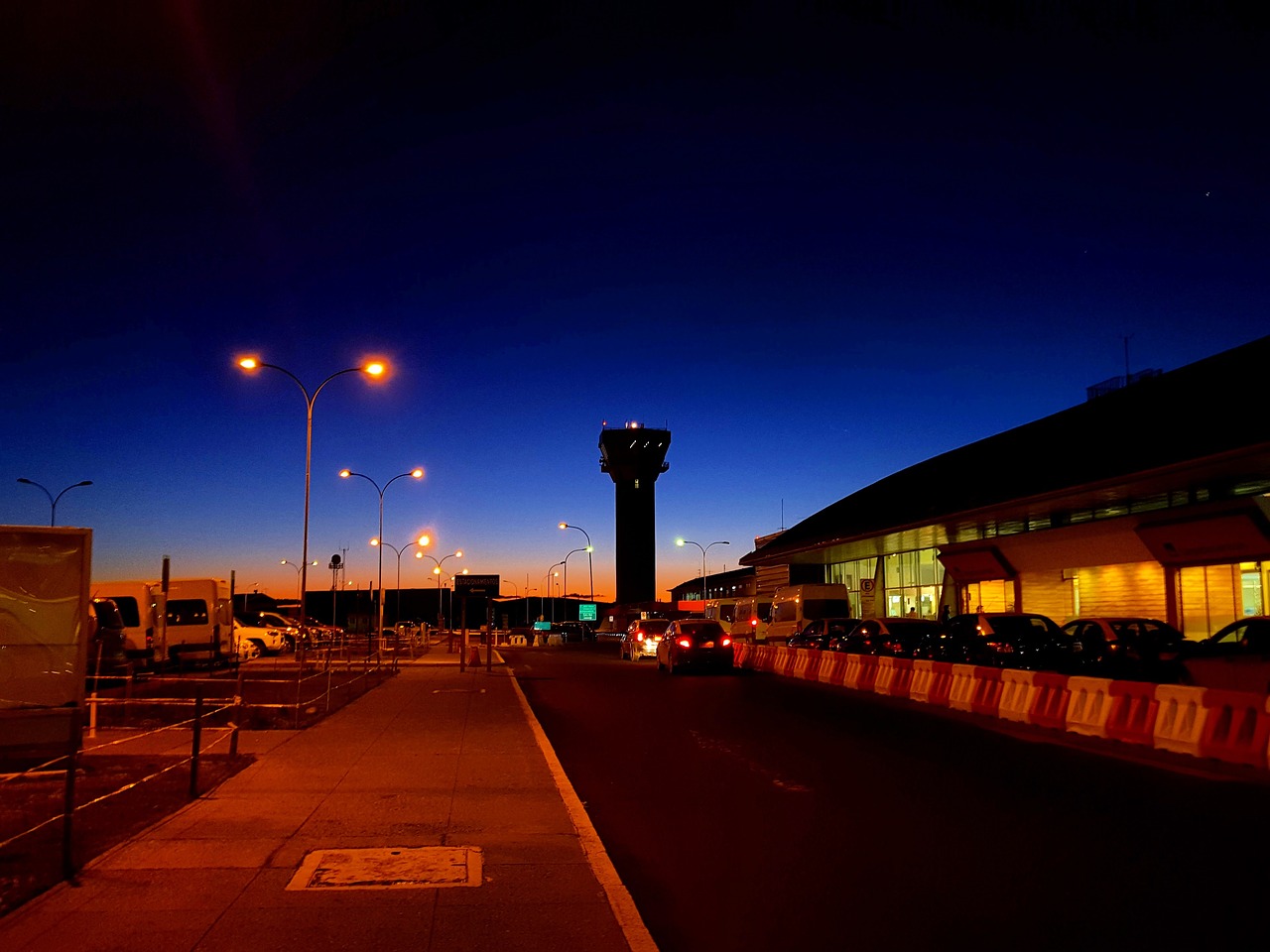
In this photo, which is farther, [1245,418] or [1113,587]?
[1113,587]

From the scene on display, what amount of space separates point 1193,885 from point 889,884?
1969mm

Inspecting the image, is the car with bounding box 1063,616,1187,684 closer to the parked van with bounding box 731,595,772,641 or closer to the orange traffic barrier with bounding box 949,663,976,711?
the orange traffic barrier with bounding box 949,663,976,711

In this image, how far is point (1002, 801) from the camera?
10.4m

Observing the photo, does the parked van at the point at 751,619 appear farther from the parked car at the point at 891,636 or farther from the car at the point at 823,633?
the parked car at the point at 891,636

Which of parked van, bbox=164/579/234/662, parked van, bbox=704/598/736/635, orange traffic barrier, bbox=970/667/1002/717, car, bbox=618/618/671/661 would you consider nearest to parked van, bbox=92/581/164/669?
parked van, bbox=164/579/234/662

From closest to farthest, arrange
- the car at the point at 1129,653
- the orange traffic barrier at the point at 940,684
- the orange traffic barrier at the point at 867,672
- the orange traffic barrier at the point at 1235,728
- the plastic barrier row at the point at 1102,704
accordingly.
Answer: the orange traffic barrier at the point at 1235,728 → the plastic barrier row at the point at 1102,704 → the car at the point at 1129,653 → the orange traffic barrier at the point at 940,684 → the orange traffic barrier at the point at 867,672

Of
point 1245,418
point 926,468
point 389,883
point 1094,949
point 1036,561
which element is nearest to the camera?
point 1094,949

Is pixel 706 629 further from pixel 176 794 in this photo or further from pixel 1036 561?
pixel 176 794

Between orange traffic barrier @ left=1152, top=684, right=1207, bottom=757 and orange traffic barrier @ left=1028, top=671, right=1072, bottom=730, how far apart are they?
2354mm

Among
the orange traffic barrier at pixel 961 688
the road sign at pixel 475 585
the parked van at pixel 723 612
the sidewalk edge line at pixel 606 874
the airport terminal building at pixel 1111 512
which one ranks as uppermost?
the airport terminal building at pixel 1111 512

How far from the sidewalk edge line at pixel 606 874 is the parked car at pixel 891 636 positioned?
57.3 feet

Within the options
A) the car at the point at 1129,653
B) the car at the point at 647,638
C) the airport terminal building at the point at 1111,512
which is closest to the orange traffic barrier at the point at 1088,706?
the car at the point at 1129,653

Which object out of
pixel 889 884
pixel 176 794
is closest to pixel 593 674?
pixel 176 794

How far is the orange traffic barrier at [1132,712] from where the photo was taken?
14594 mm
